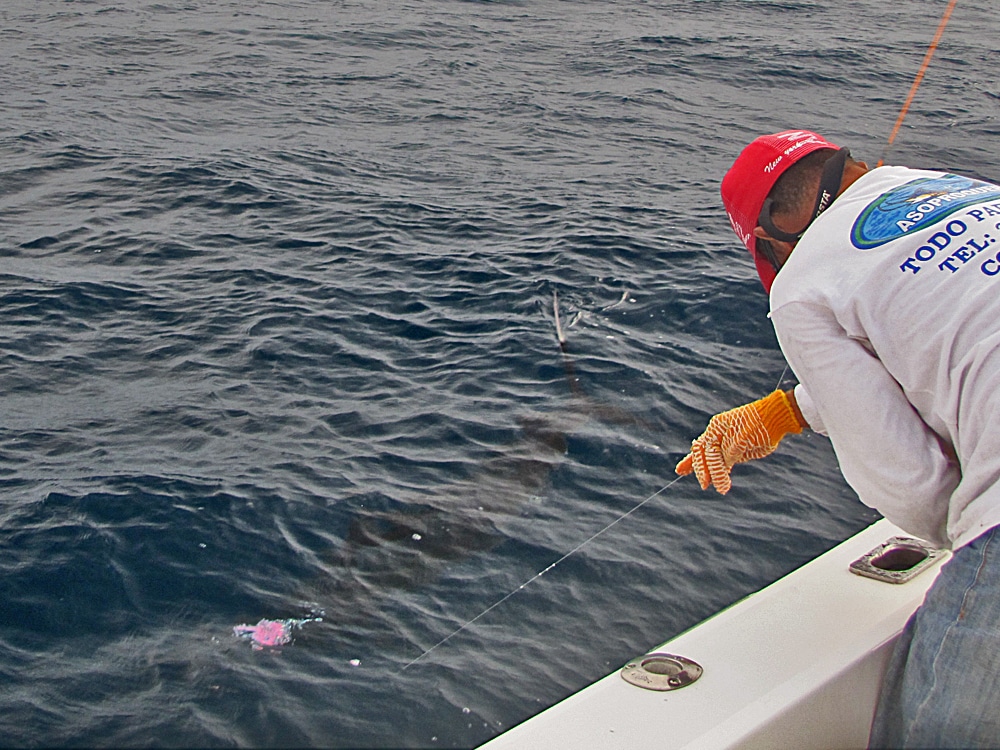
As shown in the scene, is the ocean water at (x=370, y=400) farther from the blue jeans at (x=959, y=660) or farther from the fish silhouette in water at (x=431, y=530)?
the blue jeans at (x=959, y=660)

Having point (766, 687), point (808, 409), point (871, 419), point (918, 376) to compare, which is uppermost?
point (918, 376)

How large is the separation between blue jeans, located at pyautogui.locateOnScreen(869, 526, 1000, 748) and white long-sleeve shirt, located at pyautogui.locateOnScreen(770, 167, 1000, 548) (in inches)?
3.3

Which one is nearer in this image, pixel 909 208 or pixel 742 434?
pixel 909 208

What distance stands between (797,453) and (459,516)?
1817mm

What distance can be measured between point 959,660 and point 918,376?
607 millimetres

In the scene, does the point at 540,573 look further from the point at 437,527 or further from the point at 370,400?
the point at 370,400

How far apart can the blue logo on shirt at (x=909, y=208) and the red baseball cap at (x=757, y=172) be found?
0.97 feet

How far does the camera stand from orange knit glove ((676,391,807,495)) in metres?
3.02

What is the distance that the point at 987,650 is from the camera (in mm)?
2090

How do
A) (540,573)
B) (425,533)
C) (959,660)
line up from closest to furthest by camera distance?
(959,660)
(540,573)
(425,533)

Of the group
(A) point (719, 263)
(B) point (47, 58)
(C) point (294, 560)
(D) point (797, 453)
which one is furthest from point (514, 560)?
(B) point (47, 58)

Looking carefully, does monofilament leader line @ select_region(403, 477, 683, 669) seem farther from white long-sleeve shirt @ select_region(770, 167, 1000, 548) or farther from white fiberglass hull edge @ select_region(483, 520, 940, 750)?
white long-sleeve shirt @ select_region(770, 167, 1000, 548)

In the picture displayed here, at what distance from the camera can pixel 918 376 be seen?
7.44ft

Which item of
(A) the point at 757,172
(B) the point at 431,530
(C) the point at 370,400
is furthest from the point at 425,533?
(A) the point at 757,172
